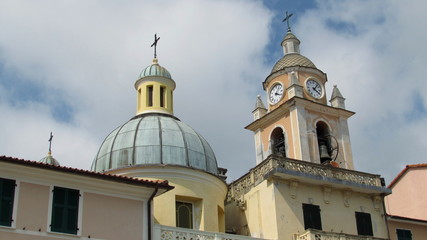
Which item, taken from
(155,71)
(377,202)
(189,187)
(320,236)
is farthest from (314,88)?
(189,187)

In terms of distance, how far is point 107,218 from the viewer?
20.1 meters

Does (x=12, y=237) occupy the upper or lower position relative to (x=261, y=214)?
lower

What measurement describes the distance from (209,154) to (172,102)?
4.37 metres

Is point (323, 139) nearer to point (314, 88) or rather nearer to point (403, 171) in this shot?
point (314, 88)

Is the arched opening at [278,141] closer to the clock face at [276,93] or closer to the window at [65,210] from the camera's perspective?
the clock face at [276,93]

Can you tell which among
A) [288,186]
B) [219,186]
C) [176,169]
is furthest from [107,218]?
[288,186]

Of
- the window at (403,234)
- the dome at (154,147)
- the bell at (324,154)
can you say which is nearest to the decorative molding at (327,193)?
the window at (403,234)

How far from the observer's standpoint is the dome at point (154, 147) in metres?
26.5

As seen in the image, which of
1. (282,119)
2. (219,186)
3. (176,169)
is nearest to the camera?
(176,169)

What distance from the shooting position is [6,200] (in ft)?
61.4

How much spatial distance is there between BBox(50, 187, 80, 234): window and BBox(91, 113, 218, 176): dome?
6173 mm

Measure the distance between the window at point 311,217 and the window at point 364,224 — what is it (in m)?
2.34

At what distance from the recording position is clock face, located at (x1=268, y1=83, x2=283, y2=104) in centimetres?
3783

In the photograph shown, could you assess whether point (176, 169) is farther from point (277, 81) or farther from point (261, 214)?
point (277, 81)
